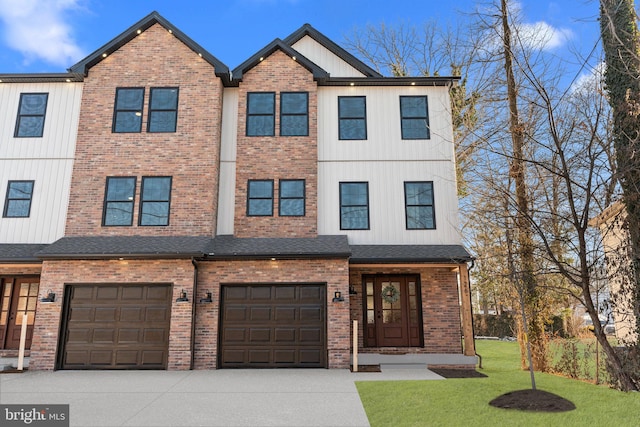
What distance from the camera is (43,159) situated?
1273cm

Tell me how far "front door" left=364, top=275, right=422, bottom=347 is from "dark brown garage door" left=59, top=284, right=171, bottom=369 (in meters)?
5.84

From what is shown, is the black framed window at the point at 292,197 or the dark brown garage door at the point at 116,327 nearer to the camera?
the dark brown garage door at the point at 116,327

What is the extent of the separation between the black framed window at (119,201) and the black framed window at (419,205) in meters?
8.38

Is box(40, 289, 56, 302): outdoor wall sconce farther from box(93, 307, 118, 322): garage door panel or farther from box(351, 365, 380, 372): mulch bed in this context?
box(351, 365, 380, 372): mulch bed

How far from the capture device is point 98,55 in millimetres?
12898

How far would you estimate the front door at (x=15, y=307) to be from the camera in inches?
485

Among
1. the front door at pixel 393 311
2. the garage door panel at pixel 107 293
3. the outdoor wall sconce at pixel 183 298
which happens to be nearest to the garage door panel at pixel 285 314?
the outdoor wall sconce at pixel 183 298

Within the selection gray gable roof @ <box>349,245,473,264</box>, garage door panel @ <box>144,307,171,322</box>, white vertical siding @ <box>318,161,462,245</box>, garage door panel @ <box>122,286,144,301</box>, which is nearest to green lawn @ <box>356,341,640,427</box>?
gray gable roof @ <box>349,245,473,264</box>

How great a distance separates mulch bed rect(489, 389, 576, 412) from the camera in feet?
21.5

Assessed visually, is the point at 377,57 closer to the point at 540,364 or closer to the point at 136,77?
the point at 136,77

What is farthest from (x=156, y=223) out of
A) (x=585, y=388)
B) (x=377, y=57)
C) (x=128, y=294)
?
(x=377, y=57)

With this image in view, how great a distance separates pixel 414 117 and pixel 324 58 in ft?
13.6

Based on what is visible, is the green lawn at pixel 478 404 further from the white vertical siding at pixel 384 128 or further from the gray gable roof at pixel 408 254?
the white vertical siding at pixel 384 128

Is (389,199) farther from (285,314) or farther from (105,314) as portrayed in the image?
(105,314)
